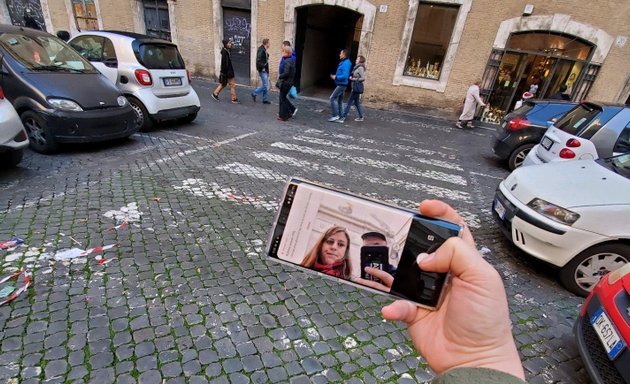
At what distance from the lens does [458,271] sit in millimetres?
1279

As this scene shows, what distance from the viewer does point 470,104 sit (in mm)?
11133

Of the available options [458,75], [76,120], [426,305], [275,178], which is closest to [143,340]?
[426,305]

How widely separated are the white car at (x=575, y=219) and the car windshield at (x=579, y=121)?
170cm

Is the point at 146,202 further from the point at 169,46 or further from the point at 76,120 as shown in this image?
the point at 169,46

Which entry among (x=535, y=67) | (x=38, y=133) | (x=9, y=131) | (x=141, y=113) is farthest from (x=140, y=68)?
(x=535, y=67)

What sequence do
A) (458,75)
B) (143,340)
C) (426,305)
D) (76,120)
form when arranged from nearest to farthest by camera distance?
(426,305) → (143,340) → (76,120) → (458,75)

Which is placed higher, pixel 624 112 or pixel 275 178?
pixel 624 112

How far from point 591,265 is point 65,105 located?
728cm

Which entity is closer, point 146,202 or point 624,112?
point 146,202

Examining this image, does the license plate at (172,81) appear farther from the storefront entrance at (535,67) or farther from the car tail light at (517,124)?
the storefront entrance at (535,67)

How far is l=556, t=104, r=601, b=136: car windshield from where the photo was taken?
17.5 feet

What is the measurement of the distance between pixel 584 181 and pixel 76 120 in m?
6.93

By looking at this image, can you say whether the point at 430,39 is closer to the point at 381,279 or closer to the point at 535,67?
the point at 535,67

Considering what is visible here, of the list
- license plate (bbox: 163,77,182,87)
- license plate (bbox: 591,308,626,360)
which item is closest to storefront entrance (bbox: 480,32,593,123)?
license plate (bbox: 163,77,182,87)
